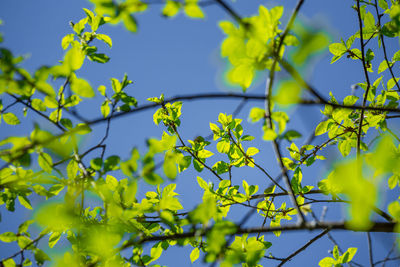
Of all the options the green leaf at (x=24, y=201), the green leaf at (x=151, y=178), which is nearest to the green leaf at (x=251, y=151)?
the green leaf at (x=151, y=178)

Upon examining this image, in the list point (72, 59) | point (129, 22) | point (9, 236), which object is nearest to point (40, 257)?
point (9, 236)

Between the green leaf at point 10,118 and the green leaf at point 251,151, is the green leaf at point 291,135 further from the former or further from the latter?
the green leaf at point 10,118

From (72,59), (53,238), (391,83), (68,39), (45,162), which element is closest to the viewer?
(72,59)

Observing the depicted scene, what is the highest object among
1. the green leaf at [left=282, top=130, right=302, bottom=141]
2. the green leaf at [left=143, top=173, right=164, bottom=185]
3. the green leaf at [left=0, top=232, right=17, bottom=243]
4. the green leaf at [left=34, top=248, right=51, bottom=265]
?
the green leaf at [left=282, top=130, right=302, bottom=141]

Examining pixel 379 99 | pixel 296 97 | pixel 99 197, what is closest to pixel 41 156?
pixel 99 197

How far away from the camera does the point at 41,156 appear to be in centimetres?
123

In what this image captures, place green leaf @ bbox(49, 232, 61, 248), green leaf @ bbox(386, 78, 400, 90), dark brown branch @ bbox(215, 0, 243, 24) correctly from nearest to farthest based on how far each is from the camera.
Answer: dark brown branch @ bbox(215, 0, 243, 24), green leaf @ bbox(49, 232, 61, 248), green leaf @ bbox(386, 78, 400, 90)

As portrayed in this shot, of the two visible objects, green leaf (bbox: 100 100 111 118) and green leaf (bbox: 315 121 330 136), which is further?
green leaf (bbox: 315 121 330 136)

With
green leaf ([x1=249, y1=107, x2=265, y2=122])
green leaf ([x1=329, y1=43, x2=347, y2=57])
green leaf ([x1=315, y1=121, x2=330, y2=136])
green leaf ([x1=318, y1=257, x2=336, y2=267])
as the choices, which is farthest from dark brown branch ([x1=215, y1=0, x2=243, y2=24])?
green leaf ([x1=318, y1=257, x2=336, y2=267])

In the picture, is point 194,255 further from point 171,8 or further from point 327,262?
point 171,8

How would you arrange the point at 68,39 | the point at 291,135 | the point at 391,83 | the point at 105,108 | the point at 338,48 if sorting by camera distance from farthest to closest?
the point at 391,83 → the point at 338,48 → the point at 68,39 → the point at 105,108 → the point at 291,135

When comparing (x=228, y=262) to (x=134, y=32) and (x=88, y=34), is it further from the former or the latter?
(x=88, y=34)

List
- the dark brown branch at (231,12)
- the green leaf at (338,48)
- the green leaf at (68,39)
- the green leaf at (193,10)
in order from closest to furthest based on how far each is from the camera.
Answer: the dark brown branch at (231,12) < the green leaf at (193,10) < the green leaf at (68,39) < the green leaf at (338,48)

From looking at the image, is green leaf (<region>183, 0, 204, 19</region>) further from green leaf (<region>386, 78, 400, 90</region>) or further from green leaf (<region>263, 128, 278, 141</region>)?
green leaf (<region>386, 78, 400, 90</region>)
